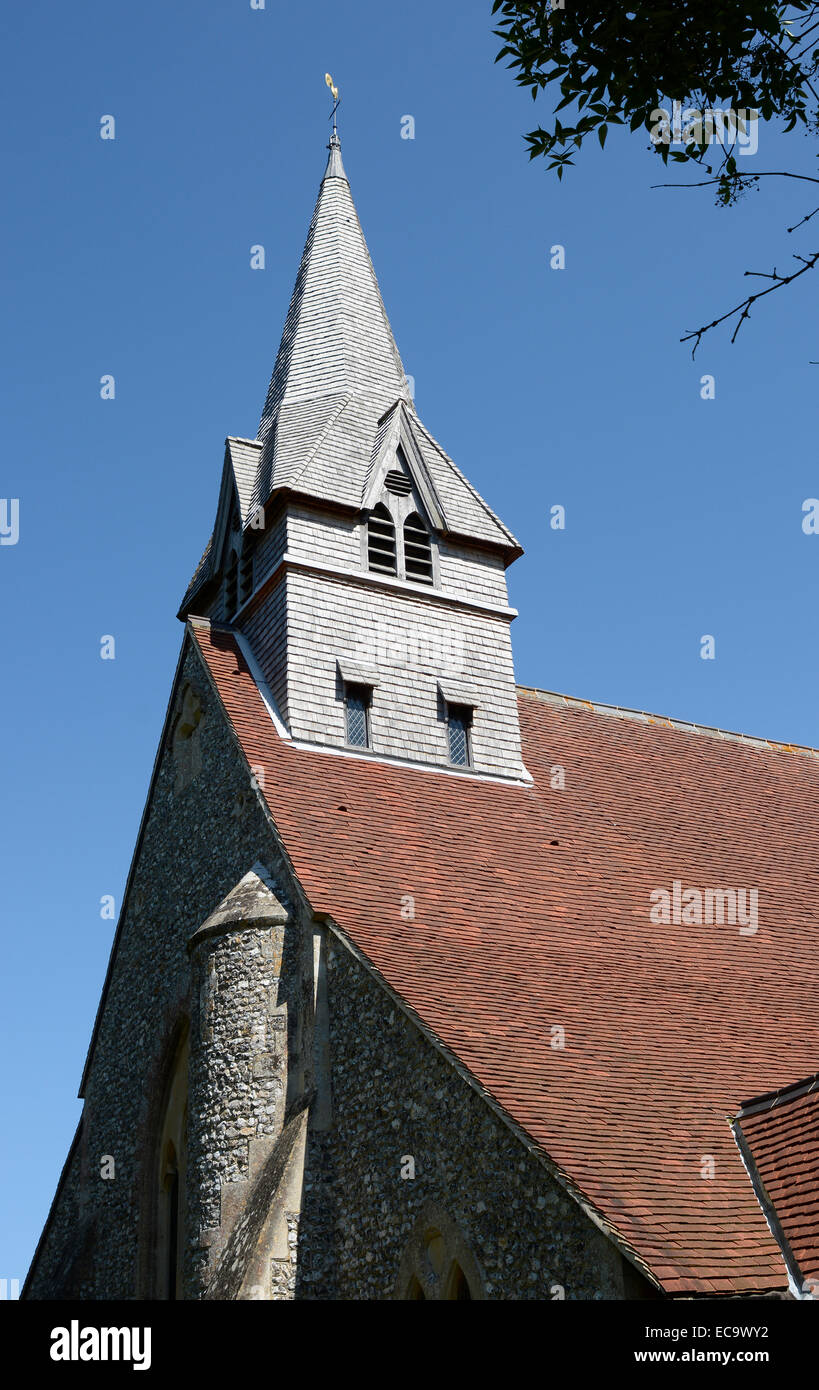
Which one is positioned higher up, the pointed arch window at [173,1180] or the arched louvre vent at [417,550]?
the arched louvre vent at [417,550]

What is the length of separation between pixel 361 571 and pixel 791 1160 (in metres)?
9.81

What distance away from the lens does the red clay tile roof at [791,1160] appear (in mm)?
8797

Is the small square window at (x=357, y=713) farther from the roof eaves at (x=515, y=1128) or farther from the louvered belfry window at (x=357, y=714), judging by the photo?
the roof eaves at (x=515, y=1128)

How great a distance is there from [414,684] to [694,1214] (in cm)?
902

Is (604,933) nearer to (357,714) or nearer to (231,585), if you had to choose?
(357,714)

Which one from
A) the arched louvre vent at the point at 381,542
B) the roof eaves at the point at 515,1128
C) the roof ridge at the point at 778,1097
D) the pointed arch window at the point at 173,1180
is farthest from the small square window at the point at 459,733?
the roof ridge at the point at 778,1097

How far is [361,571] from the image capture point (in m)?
17.2

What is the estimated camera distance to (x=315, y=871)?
41.8ft

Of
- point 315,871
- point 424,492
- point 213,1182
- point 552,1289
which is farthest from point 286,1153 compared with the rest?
point 424,492

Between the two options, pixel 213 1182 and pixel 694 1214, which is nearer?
pixel 694 1214

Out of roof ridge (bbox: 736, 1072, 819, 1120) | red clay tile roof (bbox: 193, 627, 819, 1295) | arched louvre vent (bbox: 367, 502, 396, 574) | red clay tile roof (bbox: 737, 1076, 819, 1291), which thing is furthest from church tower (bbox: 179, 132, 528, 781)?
red clay tile roof (bbox: 737, 1076, 819, 1291)

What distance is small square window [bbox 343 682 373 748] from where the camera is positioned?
16000mm

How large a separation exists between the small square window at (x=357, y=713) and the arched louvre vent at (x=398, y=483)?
3.38 m
